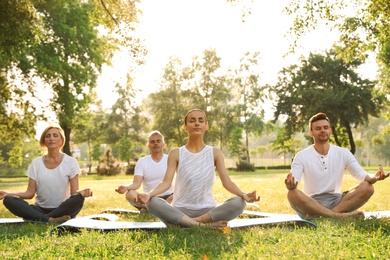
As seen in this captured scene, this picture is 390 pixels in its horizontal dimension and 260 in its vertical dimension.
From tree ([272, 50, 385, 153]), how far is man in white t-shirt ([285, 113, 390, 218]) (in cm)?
3784

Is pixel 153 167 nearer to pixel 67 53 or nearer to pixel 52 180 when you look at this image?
pixel 52 180

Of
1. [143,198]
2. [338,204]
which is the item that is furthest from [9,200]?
[338,204]

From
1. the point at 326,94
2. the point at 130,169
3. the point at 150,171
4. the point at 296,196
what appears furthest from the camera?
the point at 326,94

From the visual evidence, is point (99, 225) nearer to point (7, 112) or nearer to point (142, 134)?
point (7, 112)

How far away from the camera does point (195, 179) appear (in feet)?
20.6

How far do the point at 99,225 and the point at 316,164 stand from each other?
10.5 feet

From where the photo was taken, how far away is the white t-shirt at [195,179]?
20.6ft

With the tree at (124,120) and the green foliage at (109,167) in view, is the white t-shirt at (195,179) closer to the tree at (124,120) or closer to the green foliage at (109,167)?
the green foliage at (109,167)

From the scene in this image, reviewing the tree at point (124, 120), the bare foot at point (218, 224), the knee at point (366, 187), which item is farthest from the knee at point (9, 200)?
the tree at point (124, 120)

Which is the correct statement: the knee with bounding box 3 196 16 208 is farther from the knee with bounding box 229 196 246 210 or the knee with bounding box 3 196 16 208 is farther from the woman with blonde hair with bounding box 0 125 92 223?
the knee with bounding box 229 196 246 210

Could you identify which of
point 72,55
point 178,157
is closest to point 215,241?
point 178,157

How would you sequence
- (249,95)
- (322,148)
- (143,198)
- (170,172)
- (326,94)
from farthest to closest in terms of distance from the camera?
(249,95), (326,94), (322,148), (170,172), (143,198)

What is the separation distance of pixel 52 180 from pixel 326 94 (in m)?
39.2

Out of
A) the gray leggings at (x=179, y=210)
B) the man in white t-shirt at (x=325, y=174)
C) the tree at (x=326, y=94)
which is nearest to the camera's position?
the gray leggings at (x=179, y=210)
